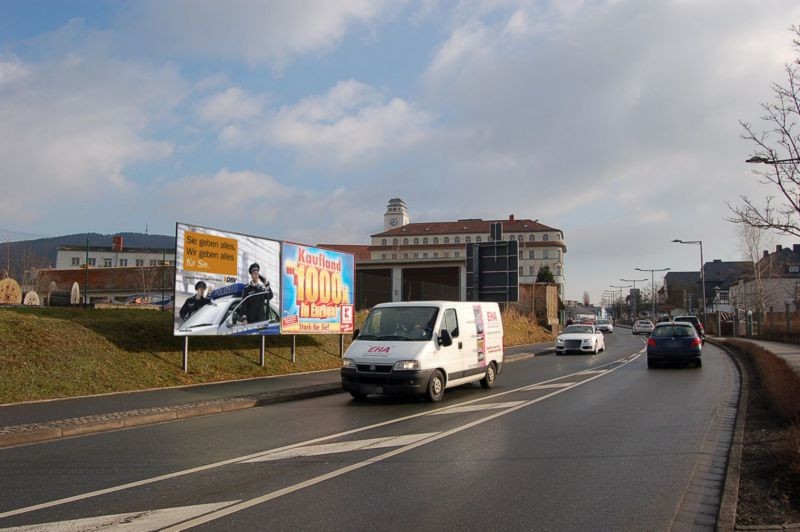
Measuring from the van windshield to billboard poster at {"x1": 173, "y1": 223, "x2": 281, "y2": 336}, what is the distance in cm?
456

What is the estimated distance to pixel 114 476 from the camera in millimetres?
6953

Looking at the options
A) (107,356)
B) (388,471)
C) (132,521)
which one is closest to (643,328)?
(107,356)

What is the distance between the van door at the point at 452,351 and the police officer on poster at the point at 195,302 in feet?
20.6

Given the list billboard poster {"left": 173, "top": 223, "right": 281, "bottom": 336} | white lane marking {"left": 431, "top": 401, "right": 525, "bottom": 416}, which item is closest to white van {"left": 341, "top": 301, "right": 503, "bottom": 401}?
white lane marking {"left": 431, "top": 401, "right": 525, "bottom": 416}

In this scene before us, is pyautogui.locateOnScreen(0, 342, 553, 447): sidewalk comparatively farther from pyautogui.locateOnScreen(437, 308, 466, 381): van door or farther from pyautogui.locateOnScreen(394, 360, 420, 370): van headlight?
pyautogui.locateOnScreen(437, 308, 466, 381): van door

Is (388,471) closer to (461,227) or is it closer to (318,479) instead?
(318,479)

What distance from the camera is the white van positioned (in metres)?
12.6

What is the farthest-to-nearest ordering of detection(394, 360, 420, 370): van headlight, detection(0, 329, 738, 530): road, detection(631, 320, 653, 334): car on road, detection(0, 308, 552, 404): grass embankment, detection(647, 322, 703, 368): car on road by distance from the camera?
1. detection(631, 320, 653, 334): car on road
2. detection(647, 322, 703, 368): car on road
3. detection(0, 308, 552, 404): grass embankment
4. detection(394, 360, 420, 370): van headlight
5. detection(0, 329, 738, 530): road

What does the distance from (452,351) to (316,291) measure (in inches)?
293

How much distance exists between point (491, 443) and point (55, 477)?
5.23 meters

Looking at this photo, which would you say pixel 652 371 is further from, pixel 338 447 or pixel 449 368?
pixel 338 447

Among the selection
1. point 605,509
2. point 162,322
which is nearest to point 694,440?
point 605,509

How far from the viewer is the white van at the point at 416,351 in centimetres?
1263

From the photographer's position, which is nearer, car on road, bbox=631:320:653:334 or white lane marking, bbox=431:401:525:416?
white lane marking, bbox=431:401:525:416
